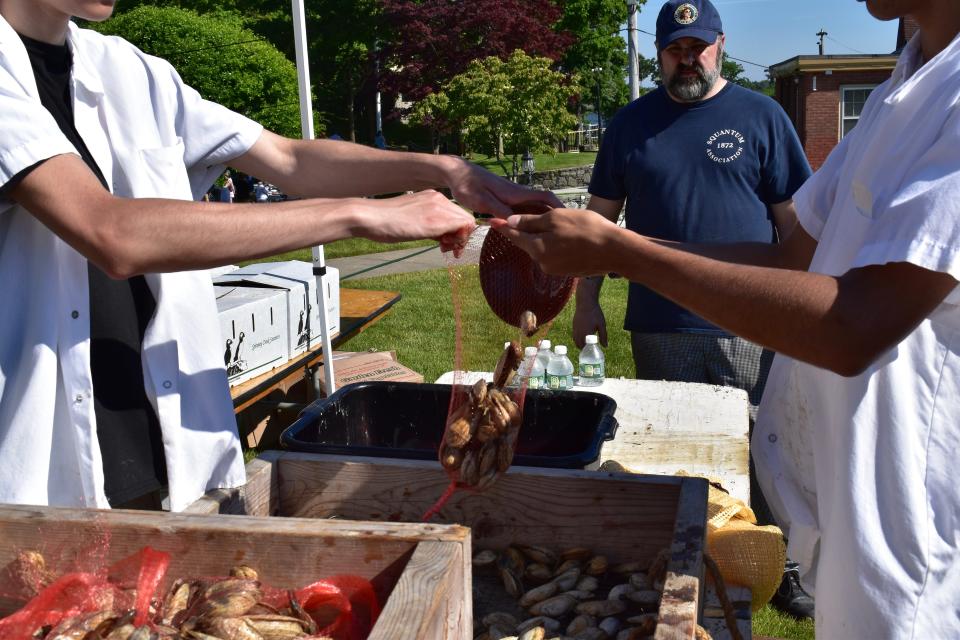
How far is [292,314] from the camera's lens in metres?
4.58

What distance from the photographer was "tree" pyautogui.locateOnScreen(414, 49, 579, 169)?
48.1 ft

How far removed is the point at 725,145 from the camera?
137 inches

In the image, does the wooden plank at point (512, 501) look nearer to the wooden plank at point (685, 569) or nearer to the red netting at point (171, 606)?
the wooden plank at point (685, 569)

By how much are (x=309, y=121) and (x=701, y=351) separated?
1.93 metres

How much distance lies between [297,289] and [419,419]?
7.65 feet

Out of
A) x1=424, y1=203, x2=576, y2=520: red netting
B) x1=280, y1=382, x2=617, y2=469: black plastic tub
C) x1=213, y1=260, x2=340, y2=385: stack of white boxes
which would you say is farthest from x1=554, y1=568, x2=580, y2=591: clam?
x1=213, y1=260, x2=340, y2=385: stack of white boxes

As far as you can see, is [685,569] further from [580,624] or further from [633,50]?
[633,50]

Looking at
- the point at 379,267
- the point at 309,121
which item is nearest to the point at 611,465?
the point at 309,121

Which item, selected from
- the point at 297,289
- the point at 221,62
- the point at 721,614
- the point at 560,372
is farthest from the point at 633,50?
the point at 721,614

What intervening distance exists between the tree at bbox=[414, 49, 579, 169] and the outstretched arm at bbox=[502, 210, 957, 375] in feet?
42.6

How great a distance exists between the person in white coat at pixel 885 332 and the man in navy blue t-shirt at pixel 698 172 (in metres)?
1.84

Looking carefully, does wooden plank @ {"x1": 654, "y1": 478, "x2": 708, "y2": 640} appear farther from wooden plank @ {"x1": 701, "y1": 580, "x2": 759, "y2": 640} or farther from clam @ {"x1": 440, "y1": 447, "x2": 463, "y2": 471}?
clam @ {"x1": 440, "y1": 447, "x2": 463, "y2": 471}

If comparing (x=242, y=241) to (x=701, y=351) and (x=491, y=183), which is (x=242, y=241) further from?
(x=701, y=351)

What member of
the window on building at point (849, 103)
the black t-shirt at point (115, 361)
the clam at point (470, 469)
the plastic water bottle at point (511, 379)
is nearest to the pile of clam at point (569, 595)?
the clam at point (470, 469)
